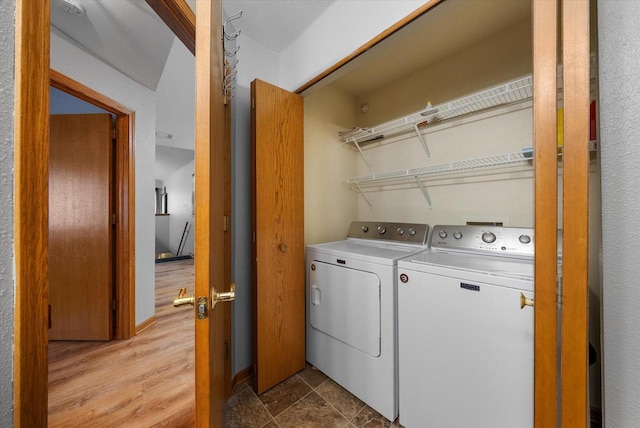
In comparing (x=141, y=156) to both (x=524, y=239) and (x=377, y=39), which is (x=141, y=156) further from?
(x=524, y=239)

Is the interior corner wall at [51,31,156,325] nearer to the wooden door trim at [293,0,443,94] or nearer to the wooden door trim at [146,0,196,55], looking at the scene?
the wooden door trim at [146,0,196,55]

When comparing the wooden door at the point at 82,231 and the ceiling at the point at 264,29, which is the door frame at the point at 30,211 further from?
the wooden door at the point at 82,231

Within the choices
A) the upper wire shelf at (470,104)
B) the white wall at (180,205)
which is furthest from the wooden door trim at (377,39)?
the white wall at (180,205)

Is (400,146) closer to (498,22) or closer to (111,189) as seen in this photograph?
(498,22)

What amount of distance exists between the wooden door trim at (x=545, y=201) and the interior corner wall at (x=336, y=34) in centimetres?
78

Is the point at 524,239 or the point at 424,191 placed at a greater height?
the point at 424,191

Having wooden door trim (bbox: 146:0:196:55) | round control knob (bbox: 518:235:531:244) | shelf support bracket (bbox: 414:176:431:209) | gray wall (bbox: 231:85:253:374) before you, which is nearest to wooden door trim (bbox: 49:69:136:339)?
gray wall (bbox: 231:85:253:374)

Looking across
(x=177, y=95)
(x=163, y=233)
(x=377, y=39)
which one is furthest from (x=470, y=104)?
(x=163, y=233)

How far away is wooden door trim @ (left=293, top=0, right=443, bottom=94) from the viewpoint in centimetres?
108

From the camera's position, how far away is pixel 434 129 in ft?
6.67

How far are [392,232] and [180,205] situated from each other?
187 inches

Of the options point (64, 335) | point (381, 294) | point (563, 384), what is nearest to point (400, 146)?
point (381, 294)

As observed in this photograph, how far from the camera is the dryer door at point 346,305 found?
1437mm

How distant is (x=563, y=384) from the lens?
54 cm
